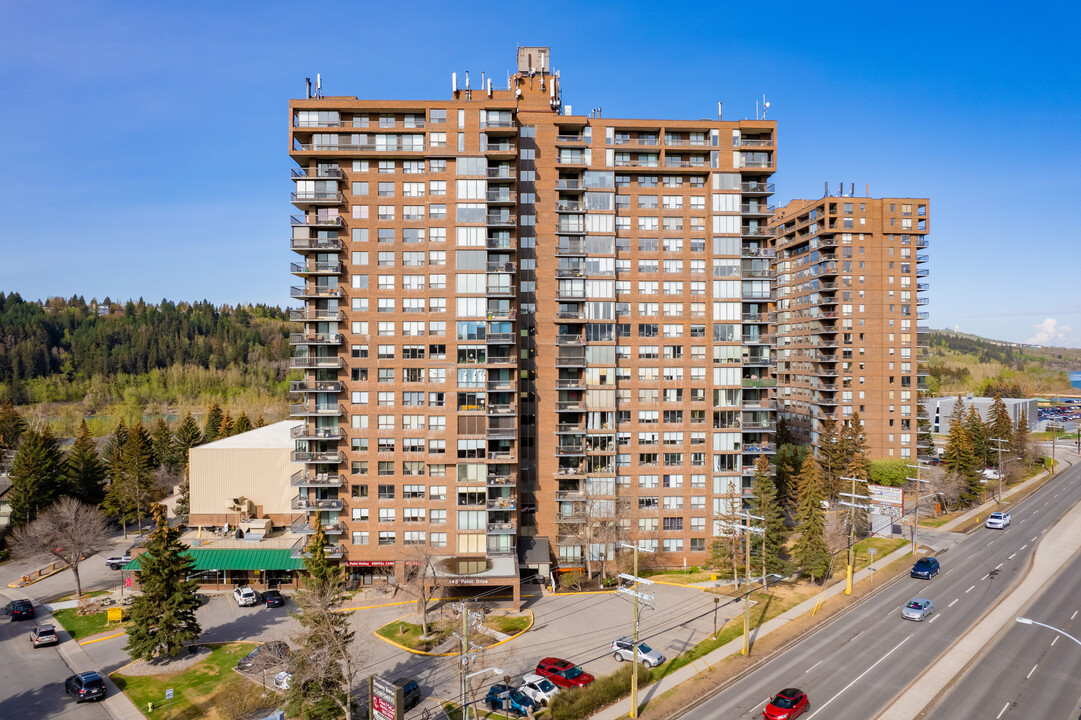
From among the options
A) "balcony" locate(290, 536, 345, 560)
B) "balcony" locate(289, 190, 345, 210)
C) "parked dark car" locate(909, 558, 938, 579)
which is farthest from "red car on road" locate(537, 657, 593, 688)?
"balcony" locate(289, 190, 345, 210)

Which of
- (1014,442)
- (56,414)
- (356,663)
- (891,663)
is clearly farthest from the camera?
(56,414)

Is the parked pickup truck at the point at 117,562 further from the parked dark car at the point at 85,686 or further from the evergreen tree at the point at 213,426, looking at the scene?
the evergreen tree at the point at 213,426

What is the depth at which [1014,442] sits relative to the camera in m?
113

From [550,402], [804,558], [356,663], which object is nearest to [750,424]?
[804,558]

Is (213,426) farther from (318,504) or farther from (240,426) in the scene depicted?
(318,504)

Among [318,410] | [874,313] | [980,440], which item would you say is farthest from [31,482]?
[980,440]

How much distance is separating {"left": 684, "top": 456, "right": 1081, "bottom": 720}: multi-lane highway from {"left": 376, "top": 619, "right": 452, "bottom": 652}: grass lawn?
21.8 meters

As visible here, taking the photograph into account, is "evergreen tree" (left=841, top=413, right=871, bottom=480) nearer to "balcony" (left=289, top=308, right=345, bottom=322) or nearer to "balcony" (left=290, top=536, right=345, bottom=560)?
"balcony" (left=290, top=536, right=345, bottom=560)

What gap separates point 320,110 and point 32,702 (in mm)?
56157

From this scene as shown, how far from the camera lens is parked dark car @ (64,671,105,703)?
42.2 metres

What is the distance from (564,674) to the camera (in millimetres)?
43562

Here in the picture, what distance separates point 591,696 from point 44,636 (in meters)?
47.2

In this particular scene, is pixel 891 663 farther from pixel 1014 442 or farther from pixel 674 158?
pixel 1014 442

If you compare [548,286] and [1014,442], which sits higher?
[548,286]
